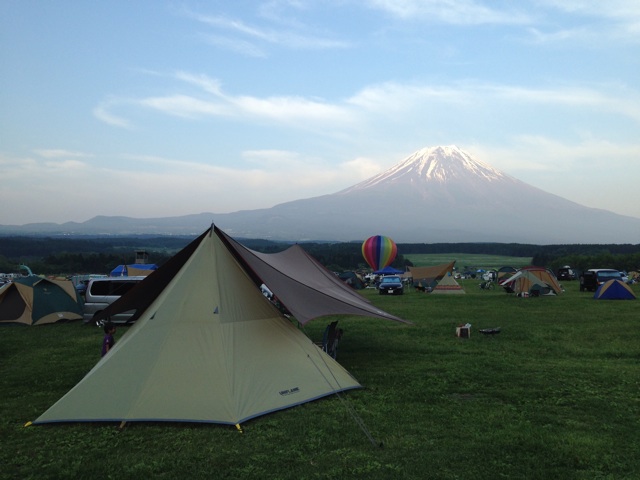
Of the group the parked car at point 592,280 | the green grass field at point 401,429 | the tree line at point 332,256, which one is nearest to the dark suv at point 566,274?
the parked car at point 592,280

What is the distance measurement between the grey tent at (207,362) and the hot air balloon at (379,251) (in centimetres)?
4221

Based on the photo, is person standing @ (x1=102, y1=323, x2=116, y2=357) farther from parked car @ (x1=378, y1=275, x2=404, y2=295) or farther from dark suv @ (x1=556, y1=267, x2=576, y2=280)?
dark suv @ (x1=556, y1=267, x2=576, y2=280)

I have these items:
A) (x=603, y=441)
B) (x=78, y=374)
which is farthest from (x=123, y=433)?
(x=603, y=441)

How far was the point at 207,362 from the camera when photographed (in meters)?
7.81

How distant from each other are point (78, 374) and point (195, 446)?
5260 mm

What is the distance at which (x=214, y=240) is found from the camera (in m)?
9.46

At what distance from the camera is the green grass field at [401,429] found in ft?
18.9

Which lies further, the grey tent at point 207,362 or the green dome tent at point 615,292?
the green dome tent at point 615,292

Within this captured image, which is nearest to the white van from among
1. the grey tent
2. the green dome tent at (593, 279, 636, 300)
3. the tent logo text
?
the grey tent

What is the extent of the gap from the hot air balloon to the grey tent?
42209 millimetres

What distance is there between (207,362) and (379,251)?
44.2 meters

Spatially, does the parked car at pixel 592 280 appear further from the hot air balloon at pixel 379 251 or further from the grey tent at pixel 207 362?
the grey tent at pixel 207 362

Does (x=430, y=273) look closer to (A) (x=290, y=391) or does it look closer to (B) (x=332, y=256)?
(A) (x=290, y=391)

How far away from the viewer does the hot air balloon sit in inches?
2016
